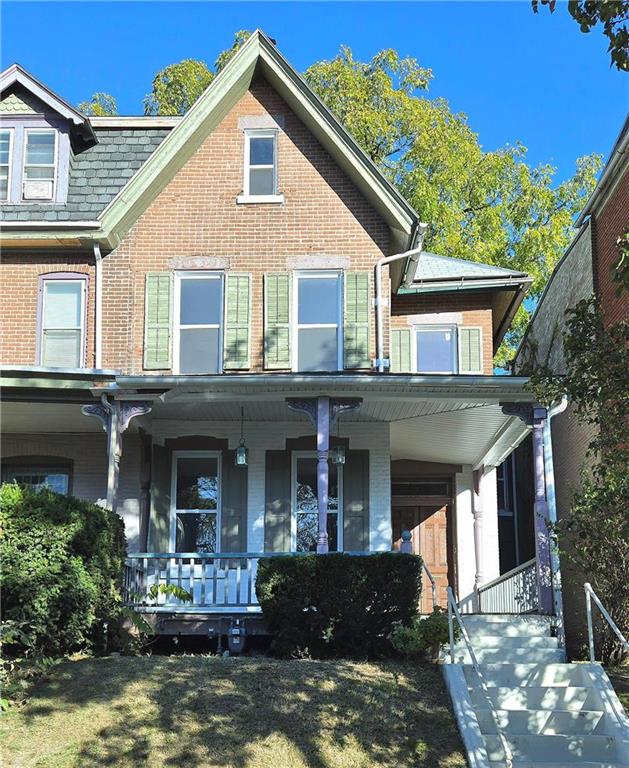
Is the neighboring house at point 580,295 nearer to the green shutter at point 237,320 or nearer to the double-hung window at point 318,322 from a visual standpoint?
the double-hung window at point 318,322

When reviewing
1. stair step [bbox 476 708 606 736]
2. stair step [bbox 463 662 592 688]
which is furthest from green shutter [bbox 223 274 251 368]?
stair step [bbox 476 708 606 736]

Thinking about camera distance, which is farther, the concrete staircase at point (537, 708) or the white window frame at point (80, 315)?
A: the white window frame at point (80, 315)

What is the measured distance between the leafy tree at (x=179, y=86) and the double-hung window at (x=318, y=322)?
54.7ft

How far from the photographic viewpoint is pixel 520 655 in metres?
13.2

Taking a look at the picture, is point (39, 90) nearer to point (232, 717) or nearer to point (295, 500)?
point (295, 500)

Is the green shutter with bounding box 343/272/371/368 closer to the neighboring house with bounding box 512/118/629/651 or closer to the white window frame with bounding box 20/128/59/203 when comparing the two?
the neighboring house with bounding box 512/118/629/651

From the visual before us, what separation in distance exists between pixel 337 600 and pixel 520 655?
258 cm

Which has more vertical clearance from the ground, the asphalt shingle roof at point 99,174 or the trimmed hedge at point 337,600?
the asphalt shingle roof at point 99,174

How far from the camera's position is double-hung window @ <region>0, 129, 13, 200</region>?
17359 millimetres

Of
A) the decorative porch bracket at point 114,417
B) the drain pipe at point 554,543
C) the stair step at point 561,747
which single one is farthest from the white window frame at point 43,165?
the stair step at point 561,747

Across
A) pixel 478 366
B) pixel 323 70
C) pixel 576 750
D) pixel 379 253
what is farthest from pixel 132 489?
pixel 323 70

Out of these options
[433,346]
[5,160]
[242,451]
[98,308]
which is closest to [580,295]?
[433,346]

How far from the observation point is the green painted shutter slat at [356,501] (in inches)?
646

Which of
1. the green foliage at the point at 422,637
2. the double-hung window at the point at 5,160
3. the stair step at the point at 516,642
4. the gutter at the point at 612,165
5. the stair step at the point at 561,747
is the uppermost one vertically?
the double-hung window at the point at 5,160
